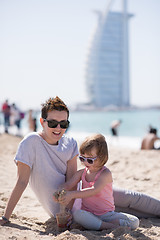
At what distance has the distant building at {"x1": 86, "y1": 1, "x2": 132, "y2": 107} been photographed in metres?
82.8

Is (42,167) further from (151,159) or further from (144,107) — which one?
(144,107)

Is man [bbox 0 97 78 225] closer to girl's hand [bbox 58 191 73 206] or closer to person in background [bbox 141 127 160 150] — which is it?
girl's hand [bbox 58 191 73 206]

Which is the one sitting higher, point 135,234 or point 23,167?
point 23,167

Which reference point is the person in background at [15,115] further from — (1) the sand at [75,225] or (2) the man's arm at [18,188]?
(2) the man's arm at [18,188]

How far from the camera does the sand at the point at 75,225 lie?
193 cm

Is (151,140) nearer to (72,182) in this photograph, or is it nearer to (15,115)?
(72,182)

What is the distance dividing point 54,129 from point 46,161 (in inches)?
9.9

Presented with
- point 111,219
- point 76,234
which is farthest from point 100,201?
point 76,234

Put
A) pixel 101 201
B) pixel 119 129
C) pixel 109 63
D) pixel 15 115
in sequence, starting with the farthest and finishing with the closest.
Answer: pixel 109 63 < pixel 119 129 < pixel 15 115 < pixel 101 201

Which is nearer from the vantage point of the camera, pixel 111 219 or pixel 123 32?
pixel 111 219

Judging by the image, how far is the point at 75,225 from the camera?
2.21 m

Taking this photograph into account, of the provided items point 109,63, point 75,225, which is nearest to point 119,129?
point 75,225

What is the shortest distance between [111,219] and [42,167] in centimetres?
64

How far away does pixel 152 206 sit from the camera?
8.19 feet
